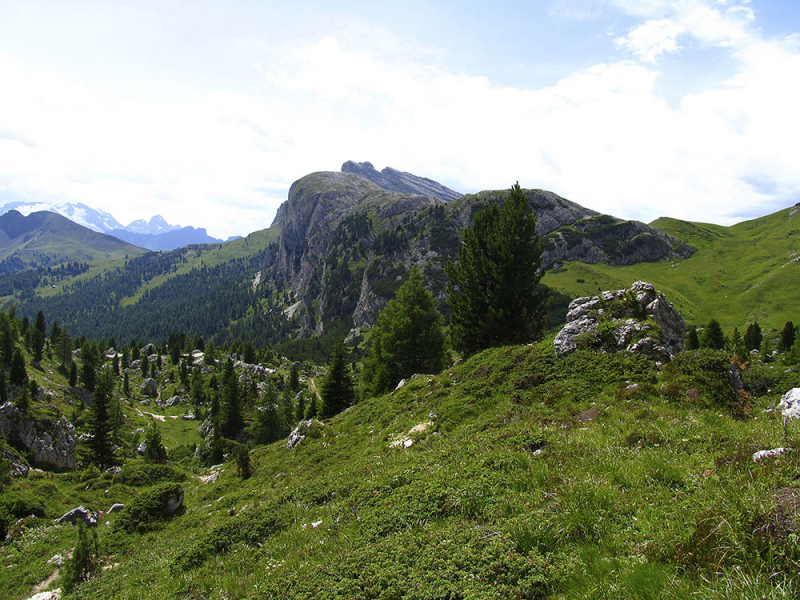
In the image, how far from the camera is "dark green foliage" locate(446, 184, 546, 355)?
1240 inches

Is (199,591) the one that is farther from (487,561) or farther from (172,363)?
(172,363)

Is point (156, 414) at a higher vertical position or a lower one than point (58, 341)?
lower

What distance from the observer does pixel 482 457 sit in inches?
406

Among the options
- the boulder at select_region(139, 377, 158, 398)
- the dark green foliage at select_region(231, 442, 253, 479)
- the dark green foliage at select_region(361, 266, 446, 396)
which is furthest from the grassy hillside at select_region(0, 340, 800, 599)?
the boulder at select_region(139, 377, 158, 398)

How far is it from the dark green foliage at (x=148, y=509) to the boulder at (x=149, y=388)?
14523cm

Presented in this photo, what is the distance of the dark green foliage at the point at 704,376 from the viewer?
12398 mm

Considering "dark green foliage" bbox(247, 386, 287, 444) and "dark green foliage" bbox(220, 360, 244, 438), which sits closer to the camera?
"dark green foliage" bbox(247, 386, 287, 444)

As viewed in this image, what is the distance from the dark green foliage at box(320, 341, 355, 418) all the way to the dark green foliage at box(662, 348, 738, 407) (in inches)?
1629

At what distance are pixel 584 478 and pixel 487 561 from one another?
3189 millimetres

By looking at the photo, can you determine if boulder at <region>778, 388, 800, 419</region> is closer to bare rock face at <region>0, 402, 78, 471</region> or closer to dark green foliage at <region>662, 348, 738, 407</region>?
dark green foliage at <region>662, 348, 738, 407</region>

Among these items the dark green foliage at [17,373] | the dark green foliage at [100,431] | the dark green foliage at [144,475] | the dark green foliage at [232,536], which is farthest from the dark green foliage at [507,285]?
the dark green foliage at [17,373]

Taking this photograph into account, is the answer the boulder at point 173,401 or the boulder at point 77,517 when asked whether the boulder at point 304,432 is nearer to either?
the boulder at point 77,517

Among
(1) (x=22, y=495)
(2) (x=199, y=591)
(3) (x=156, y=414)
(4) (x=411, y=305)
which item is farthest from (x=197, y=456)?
(2) (x=199, y=591)

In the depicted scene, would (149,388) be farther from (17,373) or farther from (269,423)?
(269,423)
